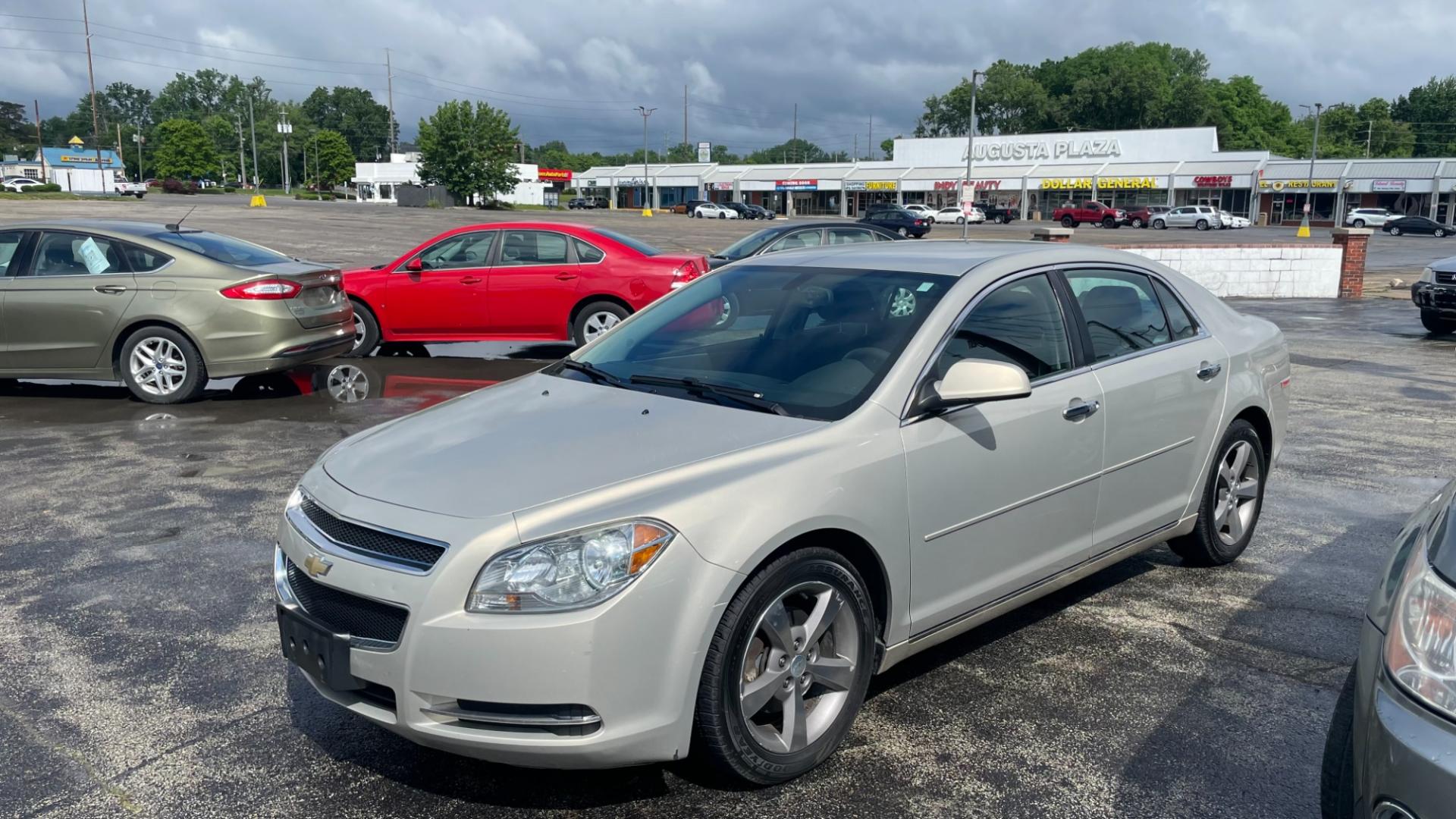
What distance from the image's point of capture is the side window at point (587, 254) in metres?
12.0

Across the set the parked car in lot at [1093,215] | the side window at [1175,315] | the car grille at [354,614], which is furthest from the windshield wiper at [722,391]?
the parked car in lot at [1093,215]

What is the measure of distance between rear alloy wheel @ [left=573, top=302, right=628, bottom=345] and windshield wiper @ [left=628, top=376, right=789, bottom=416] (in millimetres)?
7873

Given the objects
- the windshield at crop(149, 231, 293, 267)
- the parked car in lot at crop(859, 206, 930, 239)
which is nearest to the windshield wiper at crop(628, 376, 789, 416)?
the windshield at crop(149, 231, 293, 267)

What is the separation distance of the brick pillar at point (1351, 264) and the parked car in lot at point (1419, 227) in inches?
1784

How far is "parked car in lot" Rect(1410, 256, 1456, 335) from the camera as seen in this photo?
51.2 feet

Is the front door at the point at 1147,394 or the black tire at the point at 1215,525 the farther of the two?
the black tire at the point at 1215,525

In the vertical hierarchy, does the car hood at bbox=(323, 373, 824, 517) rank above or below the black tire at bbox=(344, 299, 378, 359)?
above

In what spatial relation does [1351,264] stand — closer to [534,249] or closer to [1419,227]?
[534,249]

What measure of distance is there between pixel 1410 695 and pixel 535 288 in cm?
1052

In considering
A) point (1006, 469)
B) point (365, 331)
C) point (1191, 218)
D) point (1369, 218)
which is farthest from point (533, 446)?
point (1369, 218)

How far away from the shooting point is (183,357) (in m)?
9.44

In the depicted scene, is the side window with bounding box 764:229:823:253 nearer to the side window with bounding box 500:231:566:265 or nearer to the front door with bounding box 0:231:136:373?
the side window with bounding box 500:231:566:265

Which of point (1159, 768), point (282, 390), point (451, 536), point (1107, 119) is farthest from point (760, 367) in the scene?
point (1107, 119)

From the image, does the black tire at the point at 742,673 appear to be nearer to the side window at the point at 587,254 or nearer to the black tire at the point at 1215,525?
the black tire at the point at 1215,525
